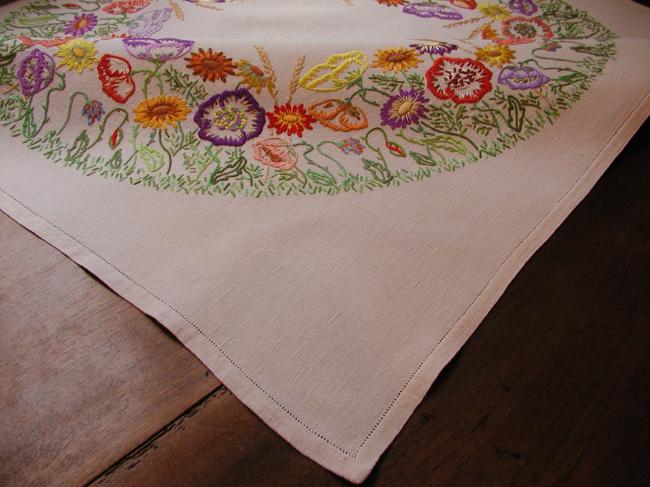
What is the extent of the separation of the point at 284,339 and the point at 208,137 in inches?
16.5

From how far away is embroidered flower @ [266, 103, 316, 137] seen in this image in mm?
922

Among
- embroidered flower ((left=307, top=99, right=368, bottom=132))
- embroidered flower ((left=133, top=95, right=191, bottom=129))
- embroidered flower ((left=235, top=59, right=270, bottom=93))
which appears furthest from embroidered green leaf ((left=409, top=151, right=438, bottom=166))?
embroidered flower ((left=133, top=95, right=191, bottom=129))

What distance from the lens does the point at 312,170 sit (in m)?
0.87

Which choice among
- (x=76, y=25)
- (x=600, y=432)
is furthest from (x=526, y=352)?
(x=76, y=25)

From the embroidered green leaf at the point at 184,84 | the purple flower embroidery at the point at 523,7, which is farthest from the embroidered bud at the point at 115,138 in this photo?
the purple flower embroidery at the point at 523,7

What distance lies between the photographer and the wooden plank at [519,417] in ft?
1.92

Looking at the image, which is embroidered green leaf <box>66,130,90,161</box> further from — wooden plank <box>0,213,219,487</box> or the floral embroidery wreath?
wooden plank <box>0,213,219,487</box>

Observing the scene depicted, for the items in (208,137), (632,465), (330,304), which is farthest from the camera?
(208,137)

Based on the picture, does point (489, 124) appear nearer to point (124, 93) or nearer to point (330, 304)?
point (330, 304)

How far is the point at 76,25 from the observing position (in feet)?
3.49

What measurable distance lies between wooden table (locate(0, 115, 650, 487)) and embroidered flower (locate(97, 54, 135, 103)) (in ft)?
1.11

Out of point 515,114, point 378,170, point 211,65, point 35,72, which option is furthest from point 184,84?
point 515,114

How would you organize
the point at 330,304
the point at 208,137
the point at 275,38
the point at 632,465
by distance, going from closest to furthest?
the point at 632,465, the point at 330,304, the point at 208,137, the point at 275,38

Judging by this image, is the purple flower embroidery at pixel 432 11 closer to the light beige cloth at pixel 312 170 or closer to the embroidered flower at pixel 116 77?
the light beige cloth at pixel 312 170
